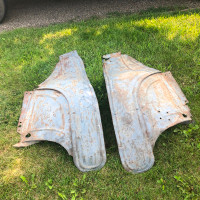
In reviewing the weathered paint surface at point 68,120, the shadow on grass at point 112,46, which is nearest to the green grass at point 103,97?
the shadow on grass at point 112,46

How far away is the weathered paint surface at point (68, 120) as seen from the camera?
204 centimetres

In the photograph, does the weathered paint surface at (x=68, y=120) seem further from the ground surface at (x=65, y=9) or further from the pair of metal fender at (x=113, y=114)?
the ground surface at (x=65, y=9)

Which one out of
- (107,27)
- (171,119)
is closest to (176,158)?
(171,119)

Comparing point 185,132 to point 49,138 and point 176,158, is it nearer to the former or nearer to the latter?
point 176,158

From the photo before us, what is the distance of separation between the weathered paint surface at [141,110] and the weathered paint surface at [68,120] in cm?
22

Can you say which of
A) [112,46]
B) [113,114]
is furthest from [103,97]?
[112,46]

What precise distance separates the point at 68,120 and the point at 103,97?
2.46 ft

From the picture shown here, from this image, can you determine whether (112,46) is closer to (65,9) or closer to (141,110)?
(141,110)

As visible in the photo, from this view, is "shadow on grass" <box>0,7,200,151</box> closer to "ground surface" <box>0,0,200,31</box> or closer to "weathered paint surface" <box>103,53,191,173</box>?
"weathered paint surface" <box>103,53,191,173</box>

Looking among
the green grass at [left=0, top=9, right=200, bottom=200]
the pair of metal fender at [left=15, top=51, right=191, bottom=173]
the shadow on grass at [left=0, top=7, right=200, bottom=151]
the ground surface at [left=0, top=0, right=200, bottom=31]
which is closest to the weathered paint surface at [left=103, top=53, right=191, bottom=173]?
the pair of metal fender at [left=15, top=51, right=191, bottom=173]

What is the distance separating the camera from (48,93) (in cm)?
252

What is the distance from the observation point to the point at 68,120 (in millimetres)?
2205

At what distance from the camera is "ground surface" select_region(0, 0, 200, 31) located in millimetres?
5242

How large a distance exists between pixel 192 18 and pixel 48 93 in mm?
3264
